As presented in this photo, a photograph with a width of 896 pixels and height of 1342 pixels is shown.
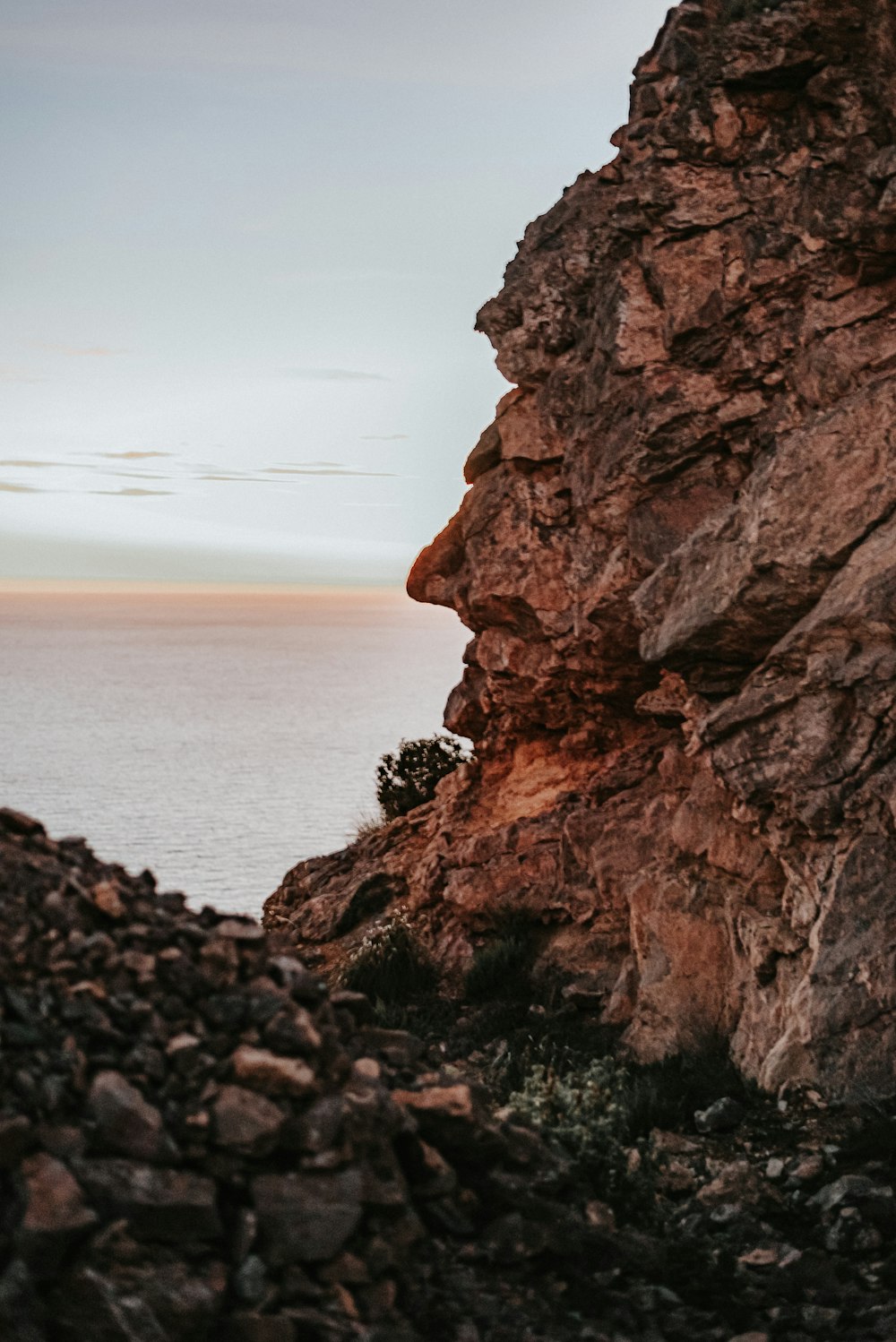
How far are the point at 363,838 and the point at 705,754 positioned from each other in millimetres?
9488

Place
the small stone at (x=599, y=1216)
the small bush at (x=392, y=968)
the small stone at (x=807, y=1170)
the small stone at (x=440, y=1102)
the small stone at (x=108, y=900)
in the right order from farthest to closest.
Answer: the small bush at (x=392, y=968) < the small stone at (x=807, y=1170) < the small stone at (x=599, y=1216) < the small stone at (x=440, y=1102) < the small stone at (x=108, y=900)

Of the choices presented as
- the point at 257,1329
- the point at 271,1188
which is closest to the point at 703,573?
the point at 271,1188

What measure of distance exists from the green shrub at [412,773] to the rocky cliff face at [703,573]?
3.50 m

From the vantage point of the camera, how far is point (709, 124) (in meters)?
14.1

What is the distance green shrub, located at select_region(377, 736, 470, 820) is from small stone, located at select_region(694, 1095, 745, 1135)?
11817 mm

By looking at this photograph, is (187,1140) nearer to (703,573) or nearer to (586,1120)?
(586,1120)

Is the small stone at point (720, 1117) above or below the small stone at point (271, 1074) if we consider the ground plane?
below

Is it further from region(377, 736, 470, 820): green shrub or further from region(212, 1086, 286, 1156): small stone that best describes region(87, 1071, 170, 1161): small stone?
region(377, 736, 470, 820): green shrub

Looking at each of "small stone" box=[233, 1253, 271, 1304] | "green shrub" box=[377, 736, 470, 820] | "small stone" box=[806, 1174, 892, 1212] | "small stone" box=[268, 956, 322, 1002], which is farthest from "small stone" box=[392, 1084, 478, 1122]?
"green shrub" box=[377, 736, 470, 820]

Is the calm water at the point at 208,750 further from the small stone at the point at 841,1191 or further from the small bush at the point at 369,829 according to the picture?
the small stone at the point at 841,1191

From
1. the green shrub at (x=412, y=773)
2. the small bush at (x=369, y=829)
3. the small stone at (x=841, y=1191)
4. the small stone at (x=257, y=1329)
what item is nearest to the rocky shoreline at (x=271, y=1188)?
the small stone at (x=257, y=1329)

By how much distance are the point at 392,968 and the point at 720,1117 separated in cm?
682

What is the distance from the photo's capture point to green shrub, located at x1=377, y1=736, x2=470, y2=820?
22656mm

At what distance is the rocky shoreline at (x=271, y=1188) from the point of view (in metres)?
5.89
